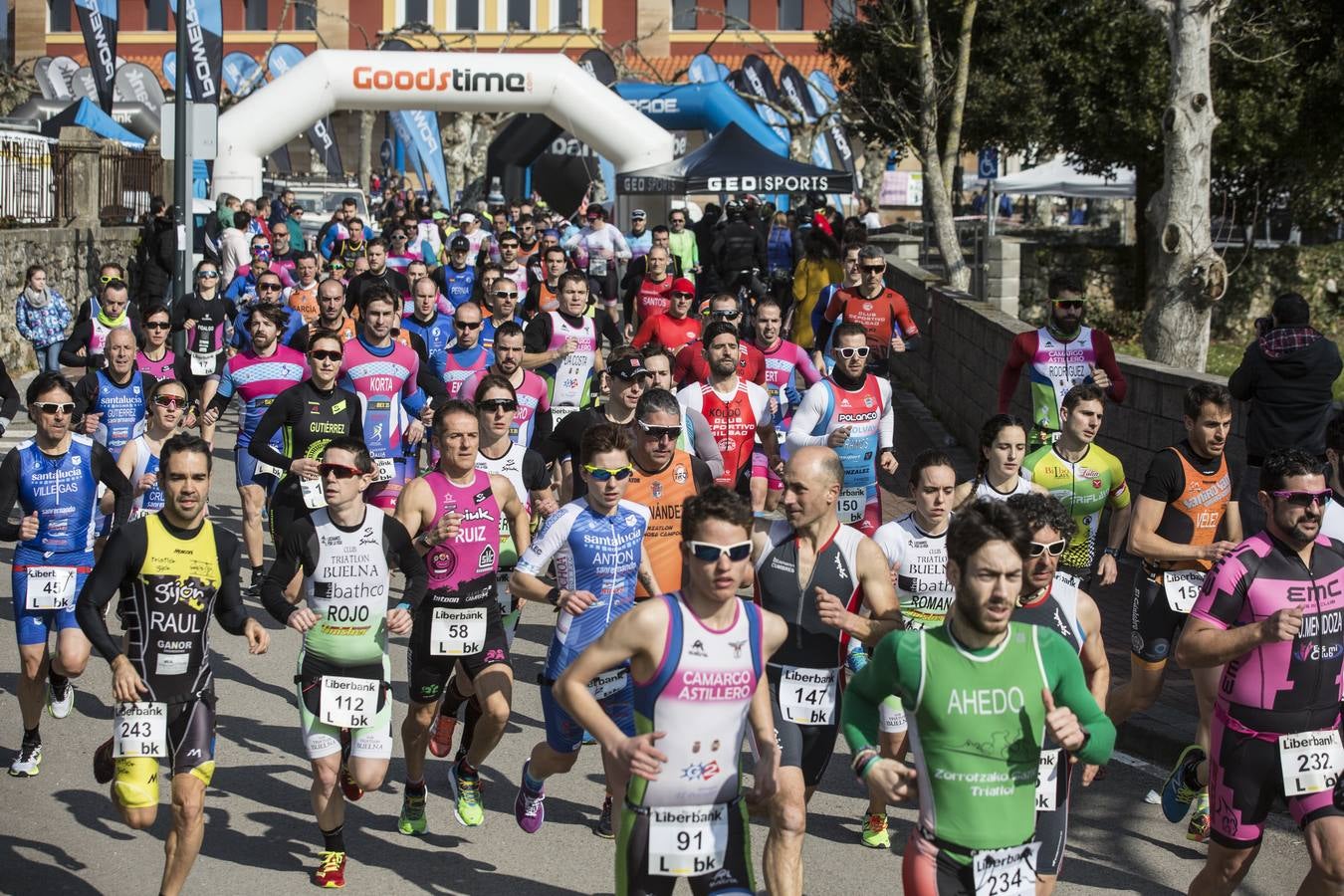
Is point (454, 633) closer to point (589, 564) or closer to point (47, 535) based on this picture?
point (589, 564)

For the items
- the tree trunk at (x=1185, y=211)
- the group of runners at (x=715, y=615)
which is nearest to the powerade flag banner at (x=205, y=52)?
the tree trunk at (x=1185, y=211)

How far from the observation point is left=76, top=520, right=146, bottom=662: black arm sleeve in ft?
22.4

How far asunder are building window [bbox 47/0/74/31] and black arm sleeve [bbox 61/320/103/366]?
64518mm

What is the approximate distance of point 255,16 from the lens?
7731cm

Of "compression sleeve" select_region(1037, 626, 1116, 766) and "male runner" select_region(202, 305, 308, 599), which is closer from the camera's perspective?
"compression sleeve" select_region(1037, 626, 1116, 766)

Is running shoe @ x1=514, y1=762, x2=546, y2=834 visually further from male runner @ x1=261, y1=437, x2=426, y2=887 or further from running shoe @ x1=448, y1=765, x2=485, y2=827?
male runner @ x1=261, y1=437, x2=426, y2=887

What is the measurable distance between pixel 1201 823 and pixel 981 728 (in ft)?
9.86

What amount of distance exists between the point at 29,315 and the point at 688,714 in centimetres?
1404

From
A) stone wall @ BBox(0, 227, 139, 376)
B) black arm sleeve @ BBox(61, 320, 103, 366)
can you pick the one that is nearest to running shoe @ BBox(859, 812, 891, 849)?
black arm sleeve @ BBox(61, 320, 103, 366)

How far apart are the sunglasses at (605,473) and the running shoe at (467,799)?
1.43 meters

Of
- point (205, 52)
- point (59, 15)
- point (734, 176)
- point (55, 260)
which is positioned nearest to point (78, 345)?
point (55, 260)

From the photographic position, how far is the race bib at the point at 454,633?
768cm

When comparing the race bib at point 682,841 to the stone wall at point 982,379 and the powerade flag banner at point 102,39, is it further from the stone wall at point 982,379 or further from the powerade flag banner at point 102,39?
the powerade flag banner at point 102,39

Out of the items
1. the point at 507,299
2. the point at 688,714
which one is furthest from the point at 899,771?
the point at 507,299
